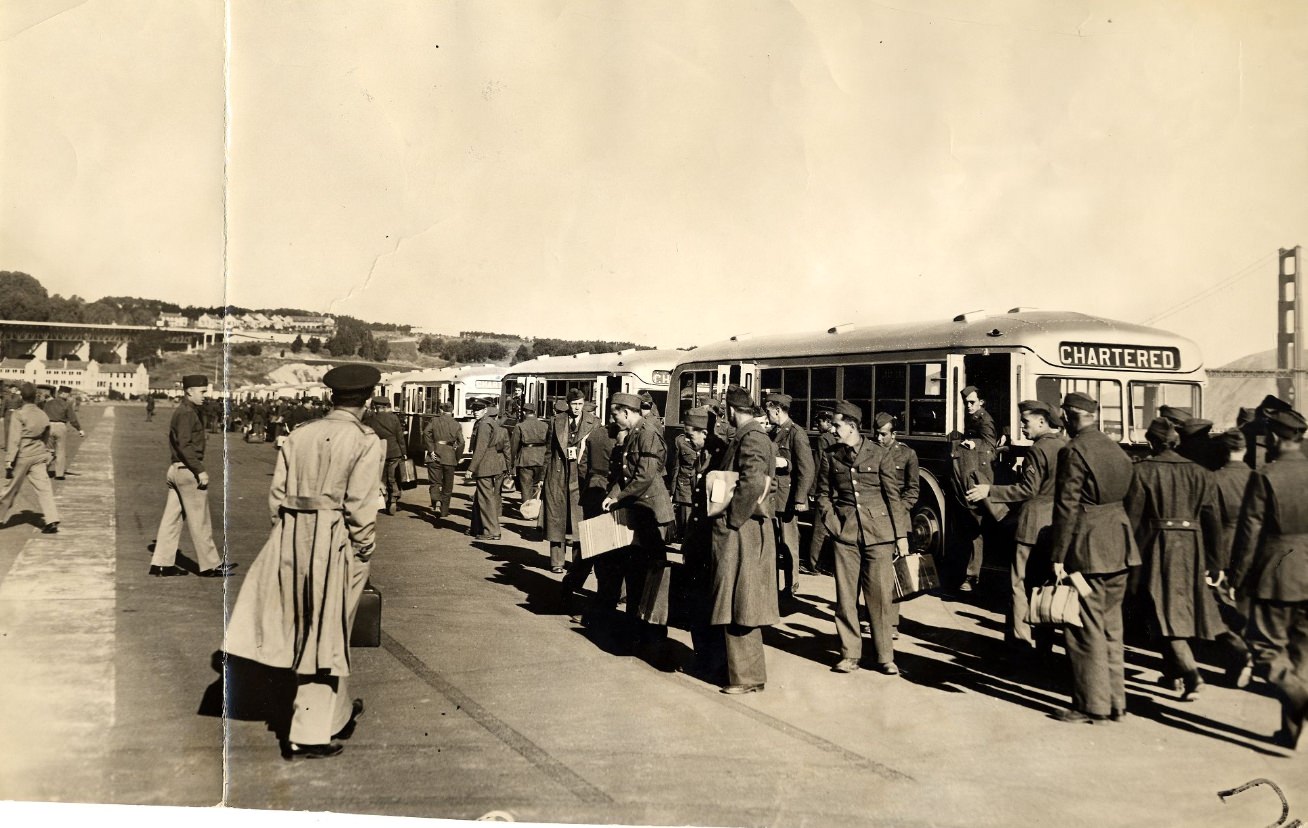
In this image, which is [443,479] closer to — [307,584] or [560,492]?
[560,492]

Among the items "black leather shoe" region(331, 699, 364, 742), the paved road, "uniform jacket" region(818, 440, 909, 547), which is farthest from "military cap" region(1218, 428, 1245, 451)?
"black leather shoe" region(331, 699, 364, 742)

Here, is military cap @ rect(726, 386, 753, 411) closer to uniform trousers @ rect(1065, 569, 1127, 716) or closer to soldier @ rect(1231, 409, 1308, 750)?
uniform trousers @ rect(1065, 569, 1127, 716)

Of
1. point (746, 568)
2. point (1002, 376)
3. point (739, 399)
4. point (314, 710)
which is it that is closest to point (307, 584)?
point (314, 710)

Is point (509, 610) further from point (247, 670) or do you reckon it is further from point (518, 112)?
point (518, 112)

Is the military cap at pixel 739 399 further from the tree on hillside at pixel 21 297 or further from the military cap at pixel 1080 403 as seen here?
Result: the tree on hillside at pixel 21 297

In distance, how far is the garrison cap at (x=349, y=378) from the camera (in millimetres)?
4426

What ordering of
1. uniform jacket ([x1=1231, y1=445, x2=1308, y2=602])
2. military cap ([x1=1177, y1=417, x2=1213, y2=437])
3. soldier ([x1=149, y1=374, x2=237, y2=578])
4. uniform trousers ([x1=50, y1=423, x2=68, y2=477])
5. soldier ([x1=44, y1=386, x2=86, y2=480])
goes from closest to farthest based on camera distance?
uniform jacket ([x1=1231, y1=445, x2=1308, y2=602])
military cap ([x1=1177, y1=417, x2=1213, y2=437])
soldier ([x1=44, y1=386, x2=86, y2=480])
soldier ([x1=149, y1=374, x2=237, y2=578])
uniform trousers ([x1=50, y1=423, x2=68, y2=477])

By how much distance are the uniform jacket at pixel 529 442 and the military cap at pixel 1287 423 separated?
7.70 m

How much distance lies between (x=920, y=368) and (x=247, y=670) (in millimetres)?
7088

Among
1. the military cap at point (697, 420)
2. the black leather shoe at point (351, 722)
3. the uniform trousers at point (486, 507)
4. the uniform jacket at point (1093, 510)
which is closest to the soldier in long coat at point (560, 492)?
the uniform trousers at point (486, 507)

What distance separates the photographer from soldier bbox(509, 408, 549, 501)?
11.3 m

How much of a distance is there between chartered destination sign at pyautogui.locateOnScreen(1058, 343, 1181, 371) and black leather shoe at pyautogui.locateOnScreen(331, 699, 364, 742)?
688 centimetres

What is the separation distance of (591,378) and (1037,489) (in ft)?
39.2

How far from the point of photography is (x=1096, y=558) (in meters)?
4.87
